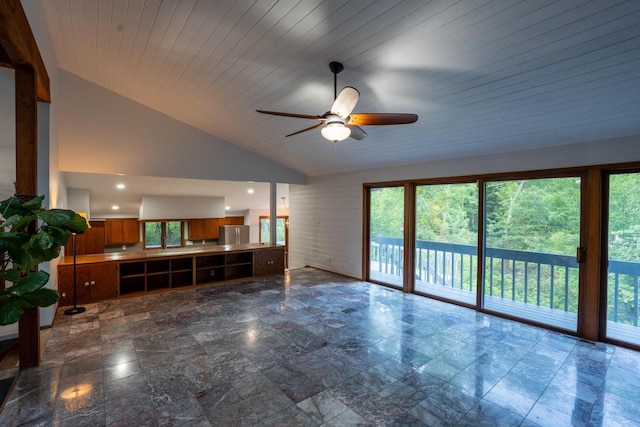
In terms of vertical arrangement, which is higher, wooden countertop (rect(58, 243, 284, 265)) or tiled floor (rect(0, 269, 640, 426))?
wooden countertop (rect(58, 243, 284, 265))

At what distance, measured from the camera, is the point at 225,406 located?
2.38 meters

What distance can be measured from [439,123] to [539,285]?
2689mm

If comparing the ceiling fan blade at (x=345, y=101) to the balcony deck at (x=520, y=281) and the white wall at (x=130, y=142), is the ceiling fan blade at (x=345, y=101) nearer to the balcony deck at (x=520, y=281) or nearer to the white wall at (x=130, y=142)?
the balcony deck at (x=520, y=281)

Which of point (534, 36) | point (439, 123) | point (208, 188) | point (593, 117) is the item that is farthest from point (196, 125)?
point (593, 117)

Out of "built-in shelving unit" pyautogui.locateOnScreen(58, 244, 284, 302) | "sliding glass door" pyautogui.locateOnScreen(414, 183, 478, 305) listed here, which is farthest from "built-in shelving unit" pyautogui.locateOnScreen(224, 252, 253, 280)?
"sliding glass door" pyautogui.locateOnScreen(414, 183, 478, 305)

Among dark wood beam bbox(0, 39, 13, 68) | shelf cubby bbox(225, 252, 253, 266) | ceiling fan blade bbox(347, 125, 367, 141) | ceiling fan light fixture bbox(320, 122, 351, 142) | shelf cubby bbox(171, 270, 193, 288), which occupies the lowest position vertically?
shelf cubby bbox(171, 270, 193, 288)

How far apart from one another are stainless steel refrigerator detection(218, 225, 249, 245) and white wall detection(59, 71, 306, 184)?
3.47m

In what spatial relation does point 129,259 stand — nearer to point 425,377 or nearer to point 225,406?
point 225,406

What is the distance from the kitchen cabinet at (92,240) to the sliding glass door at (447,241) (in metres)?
7.22

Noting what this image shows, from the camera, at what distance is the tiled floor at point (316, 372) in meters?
2.30

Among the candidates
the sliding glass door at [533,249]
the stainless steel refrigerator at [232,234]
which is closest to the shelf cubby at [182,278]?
the stainless steel refrigerator at [232,234]

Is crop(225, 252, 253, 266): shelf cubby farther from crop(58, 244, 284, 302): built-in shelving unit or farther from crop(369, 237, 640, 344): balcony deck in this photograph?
crop(369, 237, 640, 344): balcony deck

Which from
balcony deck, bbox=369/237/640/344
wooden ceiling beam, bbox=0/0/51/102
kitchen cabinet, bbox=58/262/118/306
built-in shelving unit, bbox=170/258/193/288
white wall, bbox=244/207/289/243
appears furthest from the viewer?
white wall, bbox=244/207/289/243

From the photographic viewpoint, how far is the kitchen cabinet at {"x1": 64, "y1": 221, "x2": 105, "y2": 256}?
22.8 feet
